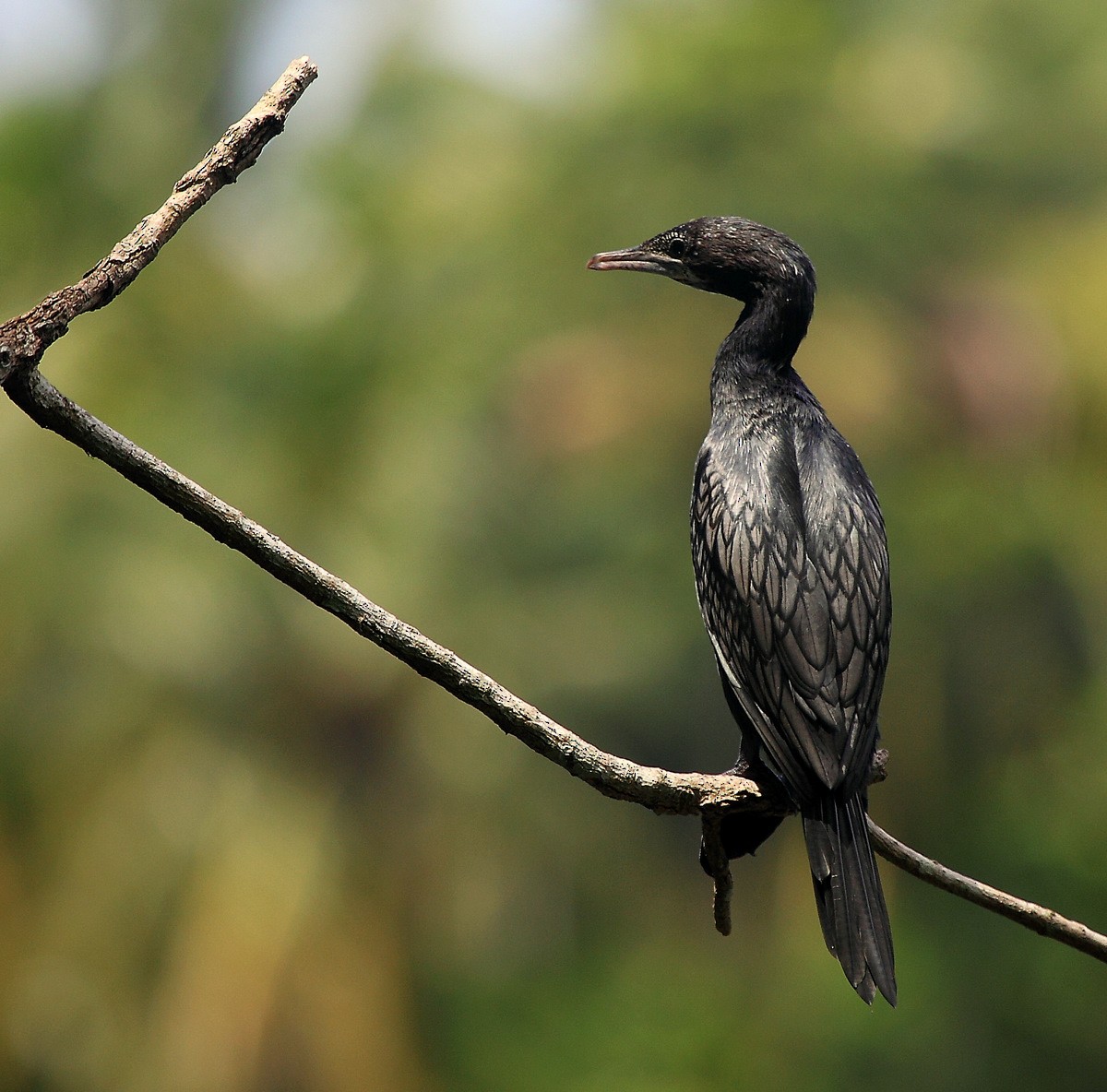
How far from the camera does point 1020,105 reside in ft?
75.0

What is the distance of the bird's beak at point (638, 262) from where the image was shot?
4.25 metres

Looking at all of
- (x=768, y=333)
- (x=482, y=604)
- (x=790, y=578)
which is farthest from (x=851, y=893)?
(x=482, y=604)

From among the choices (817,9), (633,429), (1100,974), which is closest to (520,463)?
(633,429)

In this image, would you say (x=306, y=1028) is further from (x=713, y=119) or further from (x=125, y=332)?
(x=713, y=119)

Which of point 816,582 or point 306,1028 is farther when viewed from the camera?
point 306,1028

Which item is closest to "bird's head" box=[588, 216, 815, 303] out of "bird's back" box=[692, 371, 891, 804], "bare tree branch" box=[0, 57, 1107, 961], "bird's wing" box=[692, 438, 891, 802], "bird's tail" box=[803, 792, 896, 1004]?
"bird's back" box=[692, 371, 891, 804]

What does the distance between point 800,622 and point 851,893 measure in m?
0.69

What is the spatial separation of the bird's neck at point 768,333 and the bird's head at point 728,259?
0.01m

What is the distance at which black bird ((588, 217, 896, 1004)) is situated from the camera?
11.1 ft

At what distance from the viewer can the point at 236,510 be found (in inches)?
93.7

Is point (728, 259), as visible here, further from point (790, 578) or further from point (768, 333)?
point (790, 578)

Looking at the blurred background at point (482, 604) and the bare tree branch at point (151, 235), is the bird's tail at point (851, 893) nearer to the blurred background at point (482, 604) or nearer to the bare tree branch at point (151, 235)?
the bare tree branch at point (151, 235)

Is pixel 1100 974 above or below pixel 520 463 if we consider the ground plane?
below

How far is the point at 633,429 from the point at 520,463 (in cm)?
167
